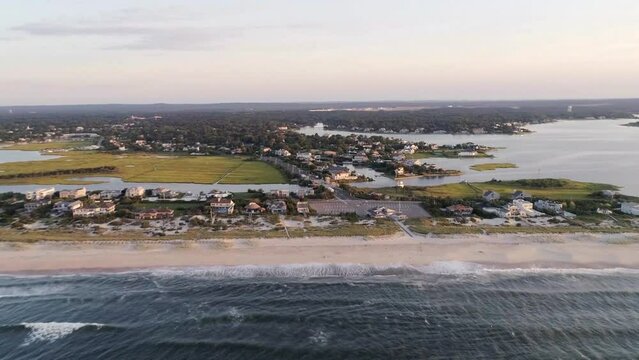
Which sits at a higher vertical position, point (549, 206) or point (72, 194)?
point (72, 194)

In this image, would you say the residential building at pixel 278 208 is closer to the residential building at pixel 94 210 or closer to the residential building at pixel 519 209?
the residential building at pixel 94 210

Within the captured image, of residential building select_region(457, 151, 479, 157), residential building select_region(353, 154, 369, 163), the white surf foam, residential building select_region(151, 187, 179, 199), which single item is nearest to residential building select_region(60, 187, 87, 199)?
residential building select_region(151, 187, 179, 199)

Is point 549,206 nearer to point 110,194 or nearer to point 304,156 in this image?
point 110,194

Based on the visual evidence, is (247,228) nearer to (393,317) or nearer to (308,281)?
(308,281)

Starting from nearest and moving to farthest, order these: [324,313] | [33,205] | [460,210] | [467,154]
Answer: [324,313] → [460,210] → [33,205] → [467,154]

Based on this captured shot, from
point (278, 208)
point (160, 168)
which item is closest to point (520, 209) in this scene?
point (278, 208)

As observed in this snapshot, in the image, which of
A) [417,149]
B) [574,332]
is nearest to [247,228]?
[574,332]

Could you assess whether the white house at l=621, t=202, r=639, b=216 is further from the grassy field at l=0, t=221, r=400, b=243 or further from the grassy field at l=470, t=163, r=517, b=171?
the grassy field at l=470, t=163, r=517, b=171
